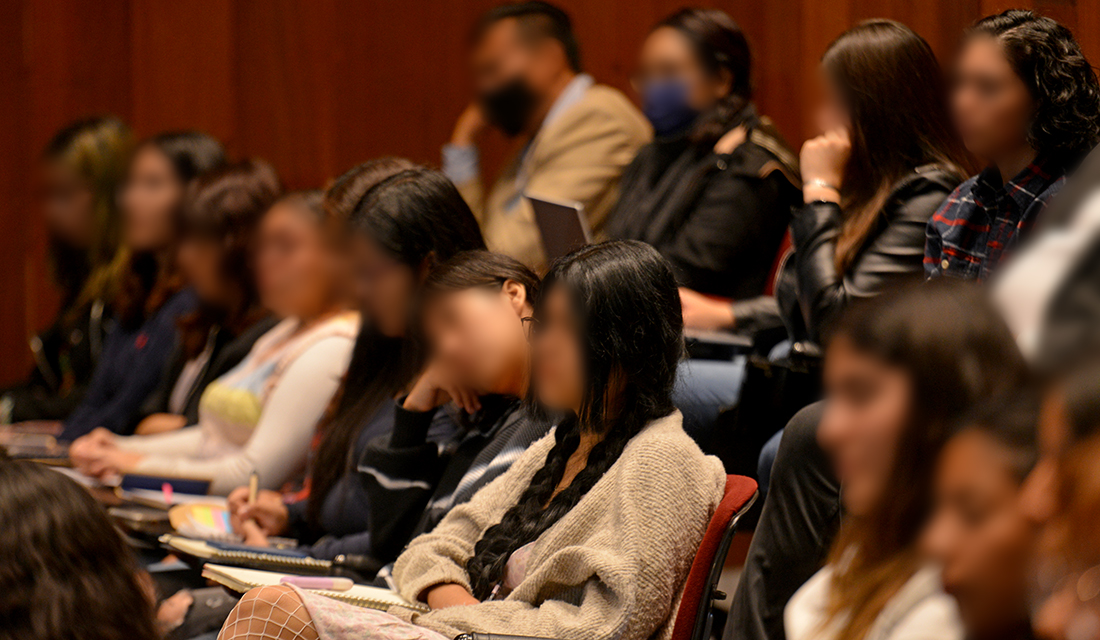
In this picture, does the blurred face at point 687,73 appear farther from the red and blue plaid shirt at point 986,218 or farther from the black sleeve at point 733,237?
the red and blue plaid shirt at point 986,218

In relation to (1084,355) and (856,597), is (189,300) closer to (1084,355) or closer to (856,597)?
(856,597)

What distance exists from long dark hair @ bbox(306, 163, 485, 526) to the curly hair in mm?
1065

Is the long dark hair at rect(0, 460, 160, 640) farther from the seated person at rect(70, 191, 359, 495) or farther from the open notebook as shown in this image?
the seated person at rect(70, 191, 359, 495)

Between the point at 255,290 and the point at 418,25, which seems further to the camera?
the point at 418,25

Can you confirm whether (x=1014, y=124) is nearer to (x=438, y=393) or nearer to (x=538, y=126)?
(x=438, y=393)

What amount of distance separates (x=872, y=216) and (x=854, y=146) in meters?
0.18

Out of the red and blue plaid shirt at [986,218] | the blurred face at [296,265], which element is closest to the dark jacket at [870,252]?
the red and blue plaid shirt at [986,218]

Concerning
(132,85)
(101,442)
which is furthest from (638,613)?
(132,85)

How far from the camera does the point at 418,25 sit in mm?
4531

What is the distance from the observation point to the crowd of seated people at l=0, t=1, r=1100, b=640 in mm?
802

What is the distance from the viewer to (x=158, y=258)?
3979 millimetres

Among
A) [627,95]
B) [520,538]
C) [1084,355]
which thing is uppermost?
[1084,355]

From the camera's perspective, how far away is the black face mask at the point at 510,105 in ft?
11.7

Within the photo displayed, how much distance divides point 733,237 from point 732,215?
2.2 inches
